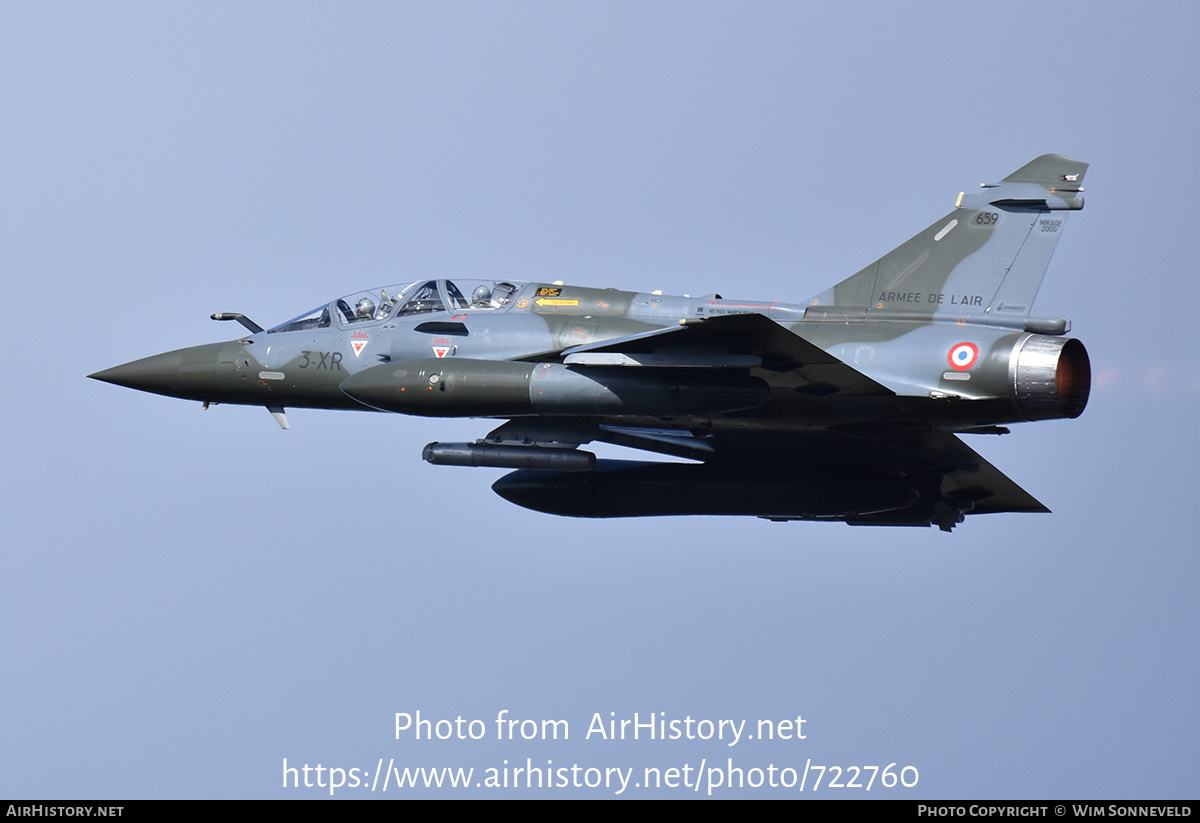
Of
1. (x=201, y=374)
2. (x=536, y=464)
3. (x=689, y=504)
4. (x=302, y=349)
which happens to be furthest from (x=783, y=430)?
(x=201, y=374)

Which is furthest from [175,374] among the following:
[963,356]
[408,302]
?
[963,356]

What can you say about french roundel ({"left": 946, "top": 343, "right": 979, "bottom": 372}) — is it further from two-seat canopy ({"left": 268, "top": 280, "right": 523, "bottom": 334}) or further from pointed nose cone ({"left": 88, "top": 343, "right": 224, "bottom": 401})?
pointed nose cone ({"left": 88, "top": 343, "right": 224, "bottom": 401})

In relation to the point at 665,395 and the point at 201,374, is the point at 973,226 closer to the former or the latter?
the point at 665,395

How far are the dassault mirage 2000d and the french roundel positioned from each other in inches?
1.0

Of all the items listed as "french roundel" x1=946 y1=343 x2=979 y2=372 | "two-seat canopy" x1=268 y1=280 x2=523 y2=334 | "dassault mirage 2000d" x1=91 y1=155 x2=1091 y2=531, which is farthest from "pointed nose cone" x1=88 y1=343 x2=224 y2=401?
"french roundel" x1=946 y1=343 x2=979 y2=372

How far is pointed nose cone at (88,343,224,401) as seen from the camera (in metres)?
20.5

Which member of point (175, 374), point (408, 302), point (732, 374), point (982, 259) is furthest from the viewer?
point (175, 374)

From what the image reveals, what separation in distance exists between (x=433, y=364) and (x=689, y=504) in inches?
167

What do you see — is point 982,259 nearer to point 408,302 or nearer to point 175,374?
point 408,302

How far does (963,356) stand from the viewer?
16.9 metres

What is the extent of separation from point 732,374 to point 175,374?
7.97m

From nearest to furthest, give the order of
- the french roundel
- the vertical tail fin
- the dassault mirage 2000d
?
the french roundel → the dassault mirage 2000d → the vertical tail fin

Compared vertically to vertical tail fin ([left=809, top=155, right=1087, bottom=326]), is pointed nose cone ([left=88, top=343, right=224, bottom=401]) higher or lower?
lower

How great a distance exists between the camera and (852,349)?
17516 millimetres
